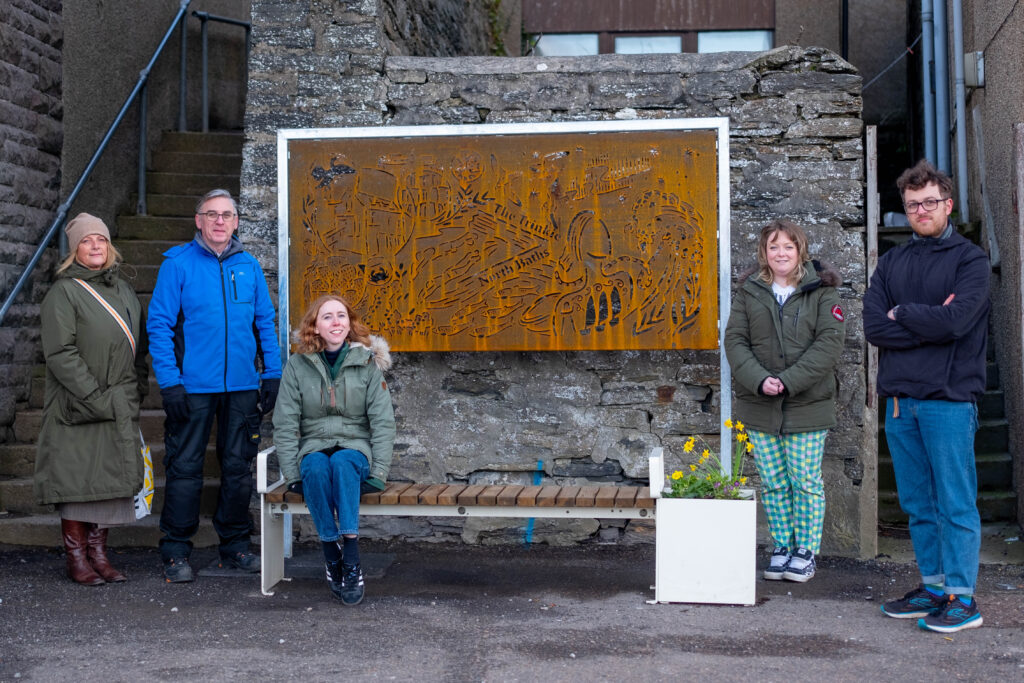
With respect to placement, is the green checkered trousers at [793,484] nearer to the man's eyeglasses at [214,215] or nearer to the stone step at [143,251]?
the man's eyeglasses at [214,215]

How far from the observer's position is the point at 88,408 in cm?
483

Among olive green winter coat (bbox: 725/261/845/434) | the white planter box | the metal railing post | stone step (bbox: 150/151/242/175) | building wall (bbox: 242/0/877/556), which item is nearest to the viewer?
the white planter box

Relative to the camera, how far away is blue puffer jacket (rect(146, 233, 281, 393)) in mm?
4961

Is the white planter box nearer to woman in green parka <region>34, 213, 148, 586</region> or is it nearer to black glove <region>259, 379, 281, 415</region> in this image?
black glove <region>259, 379, 281, 415</region>

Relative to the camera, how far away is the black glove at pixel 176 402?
4.85 meters

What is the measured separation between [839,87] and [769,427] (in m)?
1.83

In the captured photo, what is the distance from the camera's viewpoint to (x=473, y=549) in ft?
18.5

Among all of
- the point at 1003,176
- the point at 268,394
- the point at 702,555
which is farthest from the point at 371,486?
the point at 1003,176

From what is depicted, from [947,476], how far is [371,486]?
7.66 ft

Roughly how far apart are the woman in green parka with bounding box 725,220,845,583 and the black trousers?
229cm

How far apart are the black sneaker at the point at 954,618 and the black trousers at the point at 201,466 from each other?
9.95 feet

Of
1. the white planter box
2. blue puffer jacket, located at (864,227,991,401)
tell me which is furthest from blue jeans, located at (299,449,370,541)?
blue puffer jacket, located at (864,227,991,401)

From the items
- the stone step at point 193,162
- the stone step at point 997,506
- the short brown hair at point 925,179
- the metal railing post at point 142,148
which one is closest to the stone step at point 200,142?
the stone step at point 193,162

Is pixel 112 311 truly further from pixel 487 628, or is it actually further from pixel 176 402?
pixel 487 628
